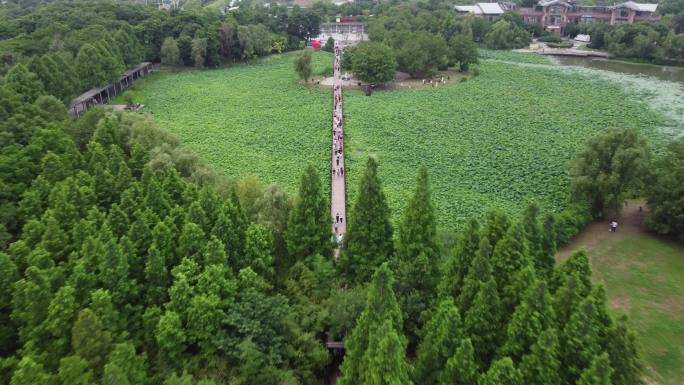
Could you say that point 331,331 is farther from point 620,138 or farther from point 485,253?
point 620,138

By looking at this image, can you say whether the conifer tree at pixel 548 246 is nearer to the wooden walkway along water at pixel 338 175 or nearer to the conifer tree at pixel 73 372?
the wooden walkway along water at pixel 338 175

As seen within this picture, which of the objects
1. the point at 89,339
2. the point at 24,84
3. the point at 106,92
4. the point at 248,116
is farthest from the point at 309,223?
the point at 106,92

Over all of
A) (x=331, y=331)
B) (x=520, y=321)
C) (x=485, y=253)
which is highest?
(x=485, y=253)

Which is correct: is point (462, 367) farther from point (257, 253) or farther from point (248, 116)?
point (248, 116)

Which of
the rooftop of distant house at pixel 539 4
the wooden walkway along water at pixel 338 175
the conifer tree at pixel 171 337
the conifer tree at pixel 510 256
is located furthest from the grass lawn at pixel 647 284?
the rooftop of distant house at pixel 539 4

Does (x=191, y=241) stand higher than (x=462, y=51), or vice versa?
(x=462, y=51)

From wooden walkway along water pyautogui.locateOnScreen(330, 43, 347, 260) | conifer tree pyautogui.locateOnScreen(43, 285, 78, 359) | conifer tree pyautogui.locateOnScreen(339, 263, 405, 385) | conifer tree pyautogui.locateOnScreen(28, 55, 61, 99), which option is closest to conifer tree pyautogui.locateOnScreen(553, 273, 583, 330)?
conifer tree pyautogui.locateOnScreen(339, 263, 405, 385)

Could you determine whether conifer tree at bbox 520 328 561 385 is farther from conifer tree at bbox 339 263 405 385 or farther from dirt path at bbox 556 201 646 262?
dirt path at bbox 556 201 646 262

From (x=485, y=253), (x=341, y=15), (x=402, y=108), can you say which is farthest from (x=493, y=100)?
(x=341, y=15)
